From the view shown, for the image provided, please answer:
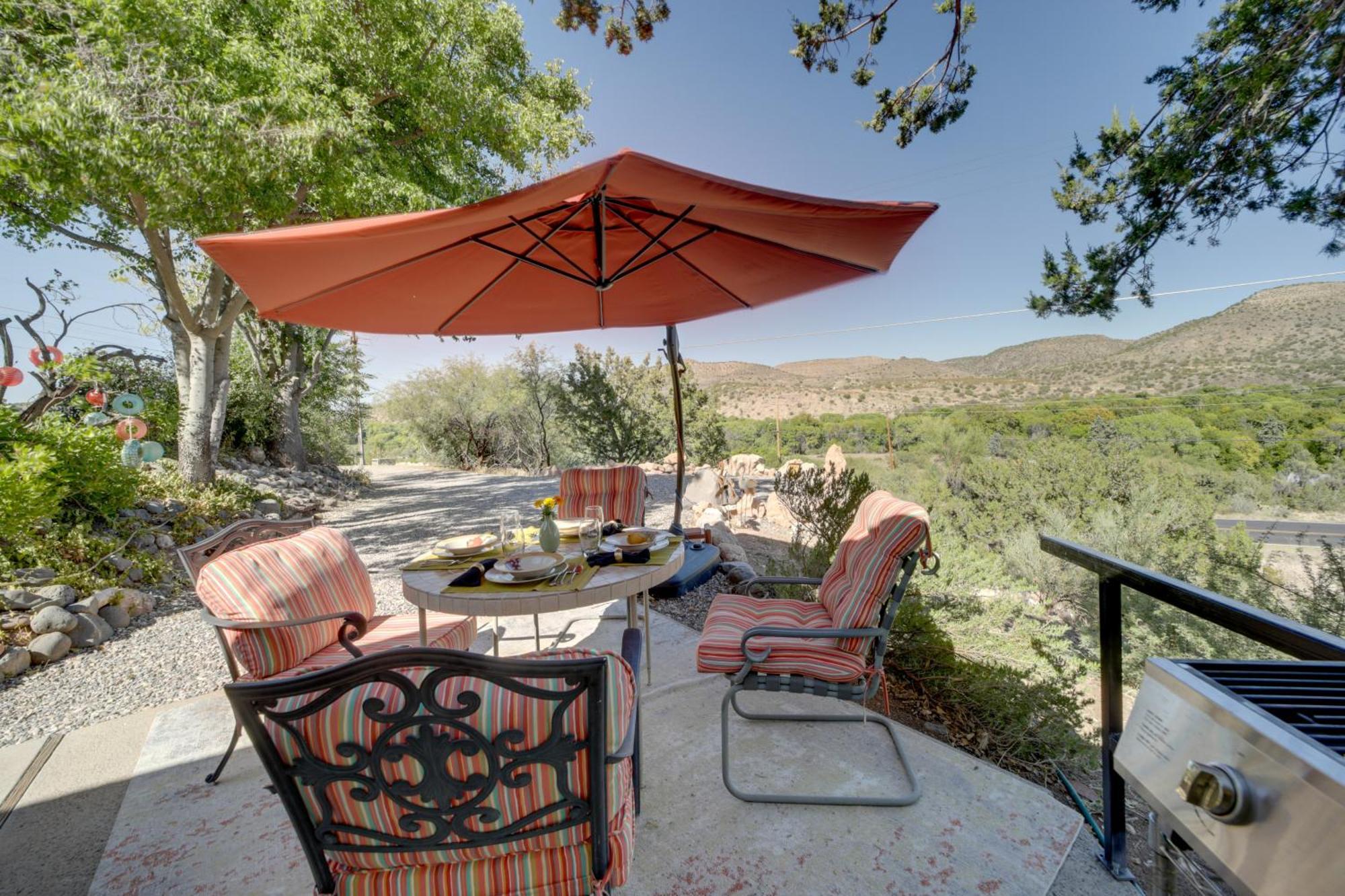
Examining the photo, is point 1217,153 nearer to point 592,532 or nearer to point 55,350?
point 592,532

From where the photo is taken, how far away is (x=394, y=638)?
6.76 ft

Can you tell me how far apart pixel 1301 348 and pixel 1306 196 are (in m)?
9.95

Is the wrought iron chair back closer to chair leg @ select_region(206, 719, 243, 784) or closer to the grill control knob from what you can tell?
the grill control knob

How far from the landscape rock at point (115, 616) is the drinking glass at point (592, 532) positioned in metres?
3.49

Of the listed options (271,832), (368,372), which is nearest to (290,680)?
(271,832)

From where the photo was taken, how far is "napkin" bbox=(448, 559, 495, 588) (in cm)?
186

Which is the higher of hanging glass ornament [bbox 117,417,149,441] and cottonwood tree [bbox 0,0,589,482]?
cottonwood tree [bbox 0,0,589,482]

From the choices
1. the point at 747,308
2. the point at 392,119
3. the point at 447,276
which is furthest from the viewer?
the point at 392,119

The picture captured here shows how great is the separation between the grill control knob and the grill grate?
0.08 meters

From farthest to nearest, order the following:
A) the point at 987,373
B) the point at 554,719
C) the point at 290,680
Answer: the point at 987,373 < the point at 554,719 < the point at 290,680

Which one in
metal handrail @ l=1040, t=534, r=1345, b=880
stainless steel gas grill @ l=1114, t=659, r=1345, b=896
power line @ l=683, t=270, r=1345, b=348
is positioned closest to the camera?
stainless steel gas grill @ l=1114, t=659, r=1345, b=896

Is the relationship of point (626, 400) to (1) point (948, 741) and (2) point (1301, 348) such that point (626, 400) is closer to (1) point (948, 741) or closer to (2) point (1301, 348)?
(1) point (948, 741)

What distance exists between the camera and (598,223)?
80.2 inches

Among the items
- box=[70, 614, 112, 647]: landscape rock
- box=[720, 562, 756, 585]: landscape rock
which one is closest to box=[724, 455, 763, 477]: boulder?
box=[720, 562, 756, 585]: landscape rock
